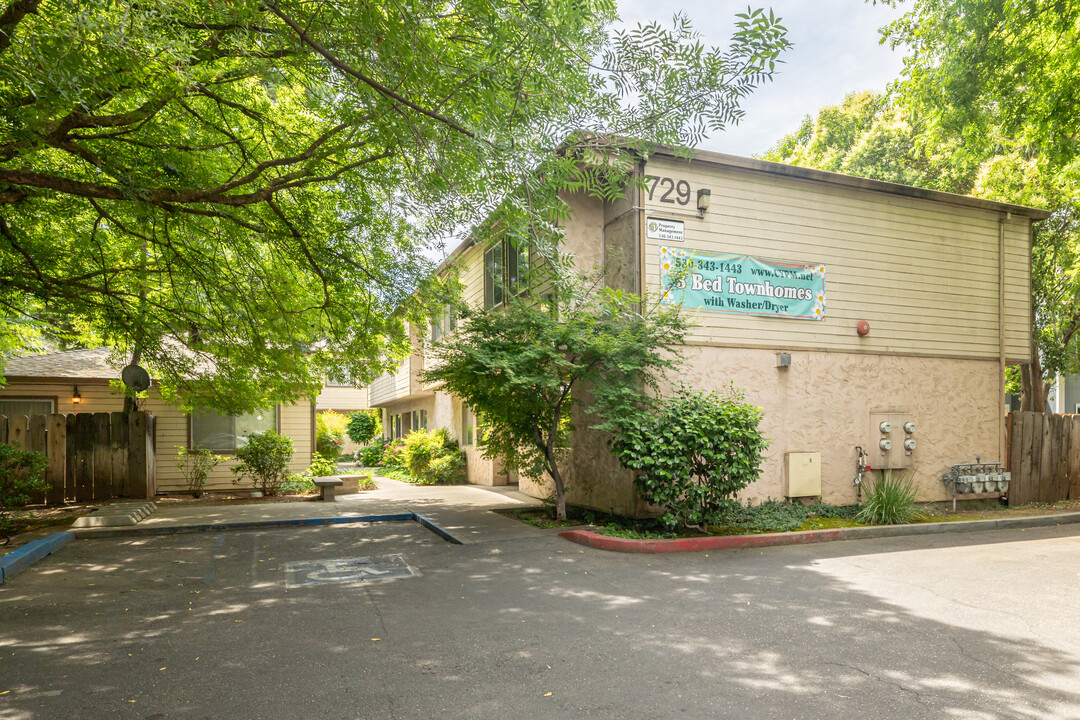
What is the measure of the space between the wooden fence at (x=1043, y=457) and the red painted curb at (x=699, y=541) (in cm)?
619

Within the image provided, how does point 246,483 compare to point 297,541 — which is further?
point 246,483

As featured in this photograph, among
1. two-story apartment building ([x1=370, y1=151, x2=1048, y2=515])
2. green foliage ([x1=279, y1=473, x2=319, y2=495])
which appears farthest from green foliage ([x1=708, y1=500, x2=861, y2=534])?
green foliage ([x1=279, y1=473, x2=319, y2=495])

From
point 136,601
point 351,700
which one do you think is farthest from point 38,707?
point 136,601

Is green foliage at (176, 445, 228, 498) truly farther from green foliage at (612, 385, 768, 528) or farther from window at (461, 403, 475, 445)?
green foliage at (612, 385, 768, 528)

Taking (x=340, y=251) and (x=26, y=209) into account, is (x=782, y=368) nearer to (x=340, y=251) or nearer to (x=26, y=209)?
(x=340, y=251)

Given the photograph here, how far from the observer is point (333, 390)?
35.8 metres

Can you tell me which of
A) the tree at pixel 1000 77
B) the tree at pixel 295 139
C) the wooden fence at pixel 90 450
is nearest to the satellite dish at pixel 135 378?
the wooden fence at pixel 90 450

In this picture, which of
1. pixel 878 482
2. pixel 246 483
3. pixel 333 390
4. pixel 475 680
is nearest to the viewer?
pixel 475 680

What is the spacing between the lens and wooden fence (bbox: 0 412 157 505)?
12469 mm

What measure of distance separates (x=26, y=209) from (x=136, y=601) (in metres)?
6.52

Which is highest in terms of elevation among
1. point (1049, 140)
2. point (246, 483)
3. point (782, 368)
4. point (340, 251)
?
point (1049, 140)

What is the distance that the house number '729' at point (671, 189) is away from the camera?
1043 cm

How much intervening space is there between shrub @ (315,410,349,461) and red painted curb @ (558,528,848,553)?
39.8 feet

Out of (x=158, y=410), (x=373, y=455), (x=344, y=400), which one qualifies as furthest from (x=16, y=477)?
(x=344, y=400)
